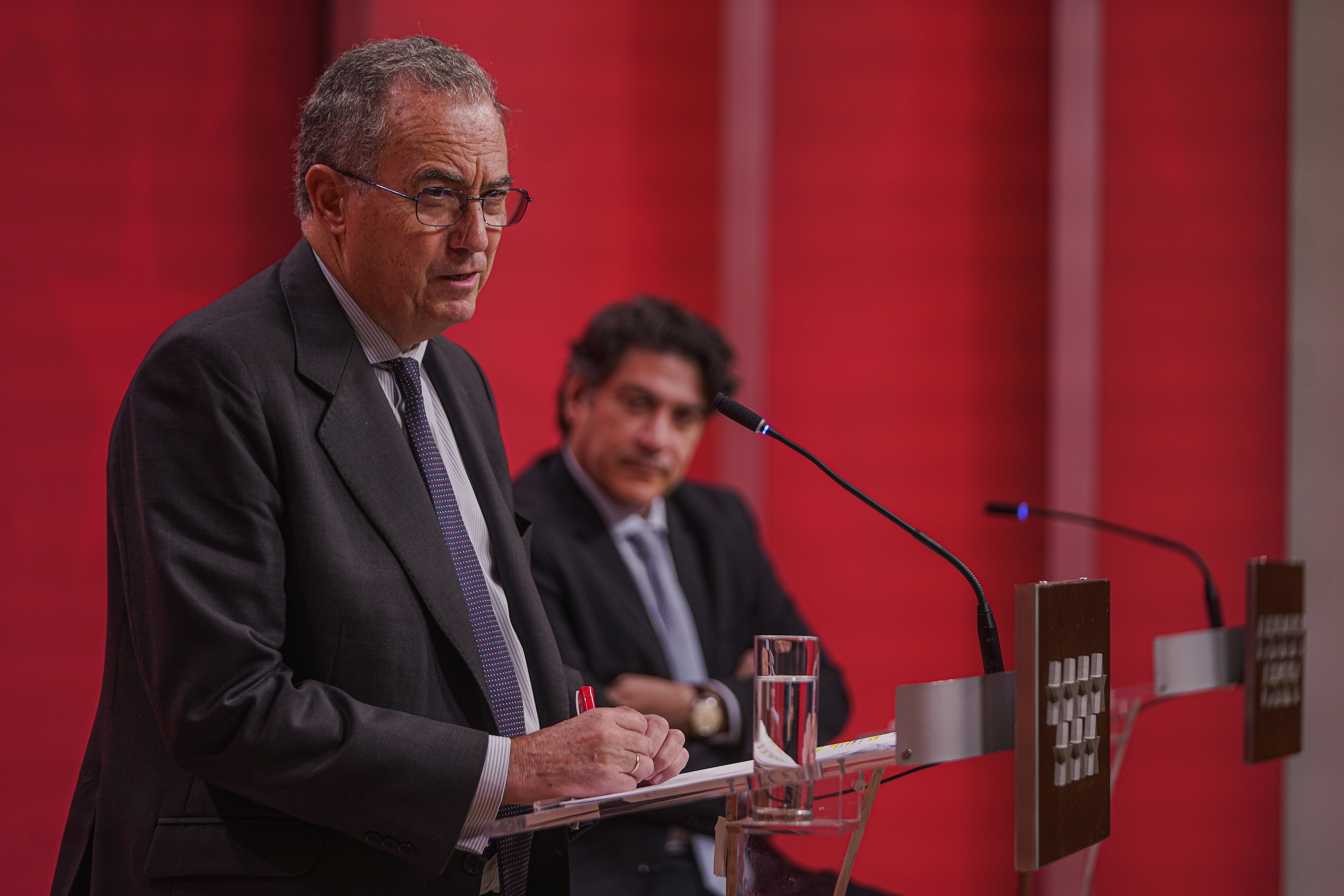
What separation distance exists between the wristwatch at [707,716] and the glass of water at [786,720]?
2.67 ft

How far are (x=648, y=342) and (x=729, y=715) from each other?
0.78m

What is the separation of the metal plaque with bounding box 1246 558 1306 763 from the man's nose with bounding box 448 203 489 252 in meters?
1.30

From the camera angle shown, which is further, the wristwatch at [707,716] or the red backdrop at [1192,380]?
the red backdrop at [1192,380]

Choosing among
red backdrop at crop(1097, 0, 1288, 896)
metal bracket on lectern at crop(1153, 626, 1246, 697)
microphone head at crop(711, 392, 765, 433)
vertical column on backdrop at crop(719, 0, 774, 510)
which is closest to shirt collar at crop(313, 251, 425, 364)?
microphone head at crop(711, 392, 765, 433)

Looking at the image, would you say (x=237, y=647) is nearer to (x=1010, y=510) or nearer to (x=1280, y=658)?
(x=1010, y=510)

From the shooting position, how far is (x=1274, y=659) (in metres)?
1.97

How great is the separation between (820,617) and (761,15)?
173cm

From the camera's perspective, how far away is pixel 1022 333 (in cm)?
354

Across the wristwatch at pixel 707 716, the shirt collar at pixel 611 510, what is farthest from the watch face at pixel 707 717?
the shirt collar at pixel 611 510

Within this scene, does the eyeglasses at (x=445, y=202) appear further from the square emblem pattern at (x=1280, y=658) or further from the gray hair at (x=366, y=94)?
the square emblem pattern at (x=1280, y=658)

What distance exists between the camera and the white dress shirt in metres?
1.42

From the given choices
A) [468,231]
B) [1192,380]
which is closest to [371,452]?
[468,231]

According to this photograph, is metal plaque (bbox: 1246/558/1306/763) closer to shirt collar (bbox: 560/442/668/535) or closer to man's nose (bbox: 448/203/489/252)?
shirt collar (bbox: 560/442/668/535)

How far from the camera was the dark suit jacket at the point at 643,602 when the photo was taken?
2074mm
